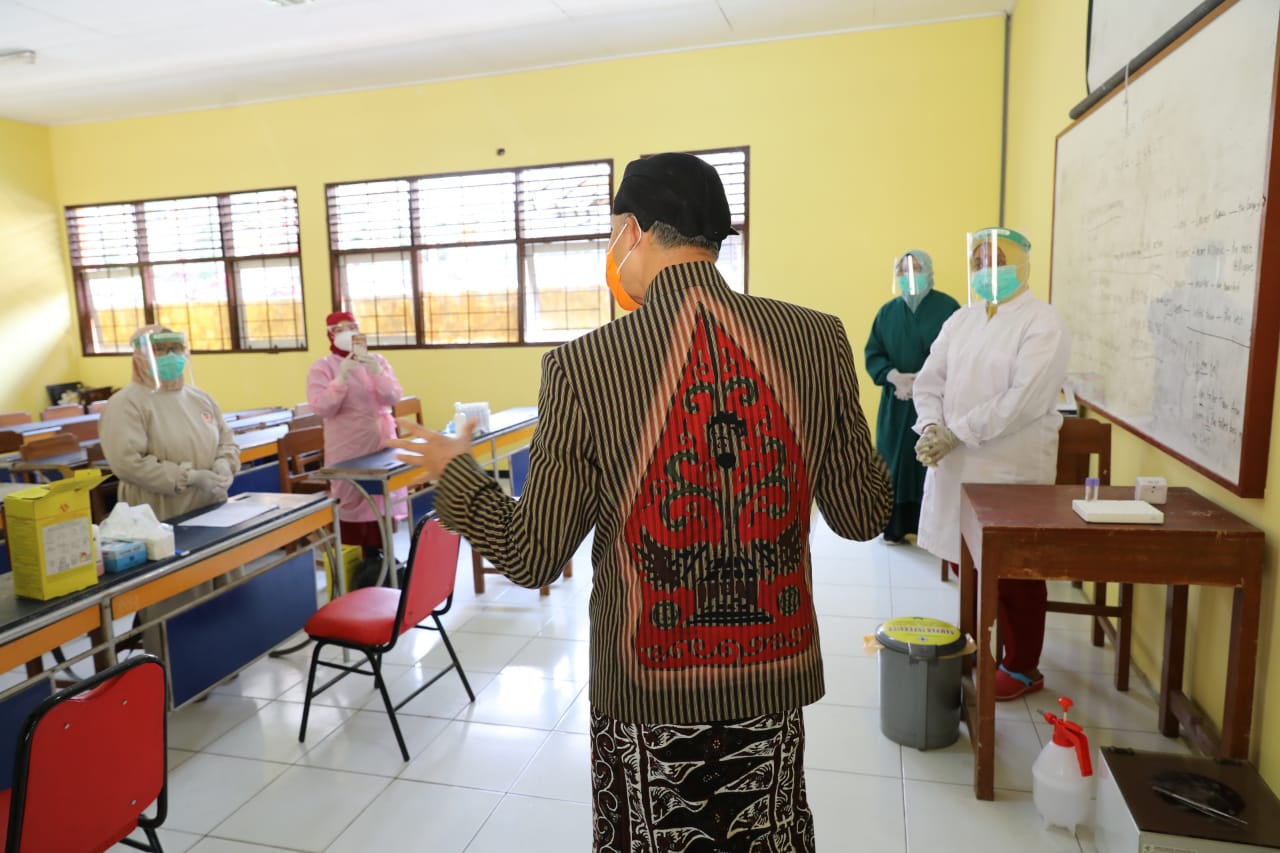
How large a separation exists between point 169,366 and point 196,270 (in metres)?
4.86

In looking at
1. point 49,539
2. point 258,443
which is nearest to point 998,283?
point 49,539

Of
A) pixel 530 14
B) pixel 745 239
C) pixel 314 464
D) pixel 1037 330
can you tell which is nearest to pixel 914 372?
pixel 1037 330

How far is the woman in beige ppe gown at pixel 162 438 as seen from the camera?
278 centimetres

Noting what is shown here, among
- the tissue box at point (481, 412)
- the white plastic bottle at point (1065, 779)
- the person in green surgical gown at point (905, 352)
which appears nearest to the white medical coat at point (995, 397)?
the white plastic bottle at point (1065, 779)

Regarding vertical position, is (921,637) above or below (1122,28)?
below

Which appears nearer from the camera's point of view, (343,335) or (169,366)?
(169,366)

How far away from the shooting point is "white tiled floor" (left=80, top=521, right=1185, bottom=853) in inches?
80.5

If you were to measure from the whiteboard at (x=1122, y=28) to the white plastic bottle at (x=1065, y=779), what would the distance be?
204 centimetres

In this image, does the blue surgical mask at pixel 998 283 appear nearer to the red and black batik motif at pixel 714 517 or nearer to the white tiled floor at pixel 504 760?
the white tiled floor at pixel 504 760

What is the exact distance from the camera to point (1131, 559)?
1876 millimetres

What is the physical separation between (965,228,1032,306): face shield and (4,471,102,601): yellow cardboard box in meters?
2.70

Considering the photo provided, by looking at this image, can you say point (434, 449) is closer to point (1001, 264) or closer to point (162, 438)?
point (1001, 264)

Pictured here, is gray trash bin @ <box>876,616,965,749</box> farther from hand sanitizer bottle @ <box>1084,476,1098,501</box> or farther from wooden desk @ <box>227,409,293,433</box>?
wooden desk @ <box>227,409,293,433</box>

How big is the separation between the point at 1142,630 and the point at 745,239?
3.74 meters
